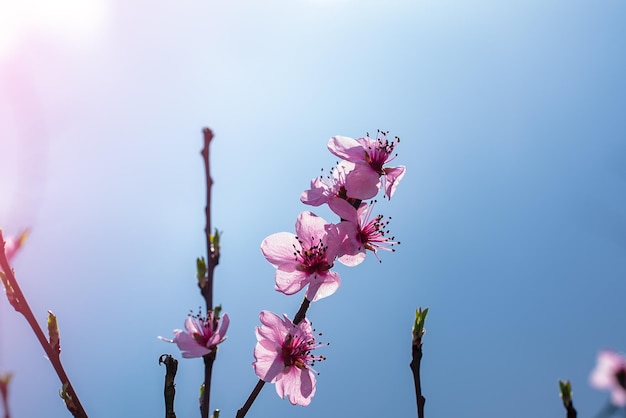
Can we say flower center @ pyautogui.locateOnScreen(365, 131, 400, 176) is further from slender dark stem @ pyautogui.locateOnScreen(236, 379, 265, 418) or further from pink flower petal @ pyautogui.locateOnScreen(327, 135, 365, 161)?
slender dark stem @ pyautogui.locateOnScreen(236, 379, 265, 418)

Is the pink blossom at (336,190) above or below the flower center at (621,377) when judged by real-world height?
above

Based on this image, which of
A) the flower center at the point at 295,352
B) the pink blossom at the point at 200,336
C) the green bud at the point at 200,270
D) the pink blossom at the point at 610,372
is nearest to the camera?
A: the pink blossom at the point at 610,372

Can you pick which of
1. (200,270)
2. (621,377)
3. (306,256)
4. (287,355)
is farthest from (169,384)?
(621,377)

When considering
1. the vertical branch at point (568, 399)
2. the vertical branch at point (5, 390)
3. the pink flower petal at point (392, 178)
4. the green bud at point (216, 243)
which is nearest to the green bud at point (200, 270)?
the green bud at point (216, 243)

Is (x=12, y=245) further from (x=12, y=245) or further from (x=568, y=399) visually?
(x=568, y=399)

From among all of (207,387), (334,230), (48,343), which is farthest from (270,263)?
(48,343)

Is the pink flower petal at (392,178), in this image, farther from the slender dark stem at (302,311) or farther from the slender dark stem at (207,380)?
the slender dark stem at (207,380)
